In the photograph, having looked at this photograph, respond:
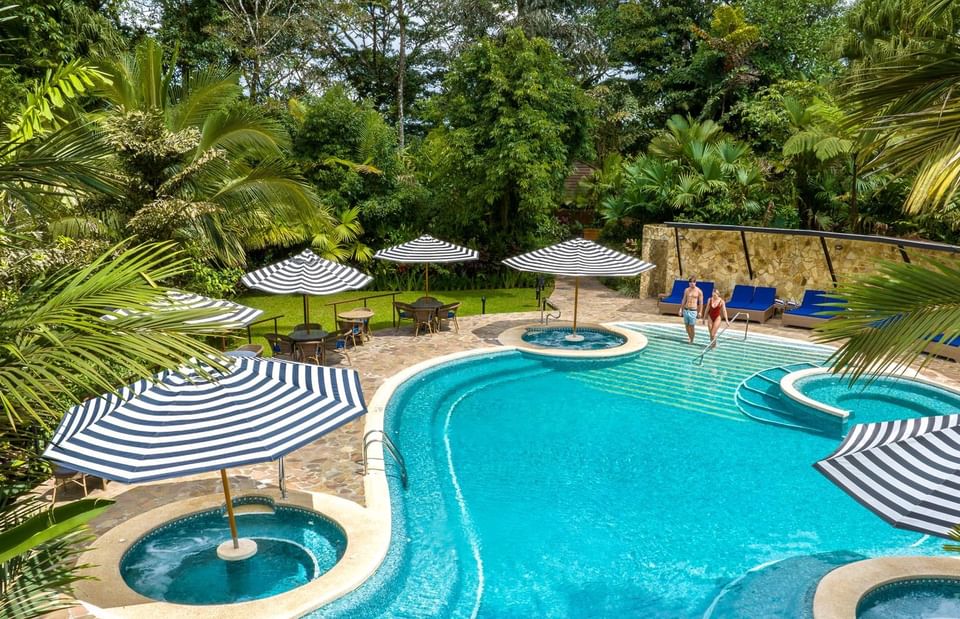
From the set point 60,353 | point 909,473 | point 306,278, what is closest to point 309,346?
point 306,278

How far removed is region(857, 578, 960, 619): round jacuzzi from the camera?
675 cm

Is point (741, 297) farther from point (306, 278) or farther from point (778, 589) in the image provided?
point (778, 589)

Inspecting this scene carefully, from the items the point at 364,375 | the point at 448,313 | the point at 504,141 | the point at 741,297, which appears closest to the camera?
the point at 364,375

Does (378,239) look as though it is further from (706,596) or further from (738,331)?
(706,596)

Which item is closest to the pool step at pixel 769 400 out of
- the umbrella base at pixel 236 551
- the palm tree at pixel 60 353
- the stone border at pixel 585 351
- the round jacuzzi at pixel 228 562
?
the stone border at pixel 585 351

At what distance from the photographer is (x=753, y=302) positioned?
19.6 meters

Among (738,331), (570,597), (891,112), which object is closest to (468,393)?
(570,597)

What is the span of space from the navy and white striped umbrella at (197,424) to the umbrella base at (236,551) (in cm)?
185

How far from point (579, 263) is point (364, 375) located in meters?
6.19

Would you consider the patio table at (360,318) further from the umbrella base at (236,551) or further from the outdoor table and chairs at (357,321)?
the umbrella base at (236,551)

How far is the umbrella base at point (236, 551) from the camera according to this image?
7.62 m

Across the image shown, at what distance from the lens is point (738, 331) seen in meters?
18.1

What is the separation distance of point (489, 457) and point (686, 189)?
15.4 metres

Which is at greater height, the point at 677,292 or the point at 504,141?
the point at 504,141
